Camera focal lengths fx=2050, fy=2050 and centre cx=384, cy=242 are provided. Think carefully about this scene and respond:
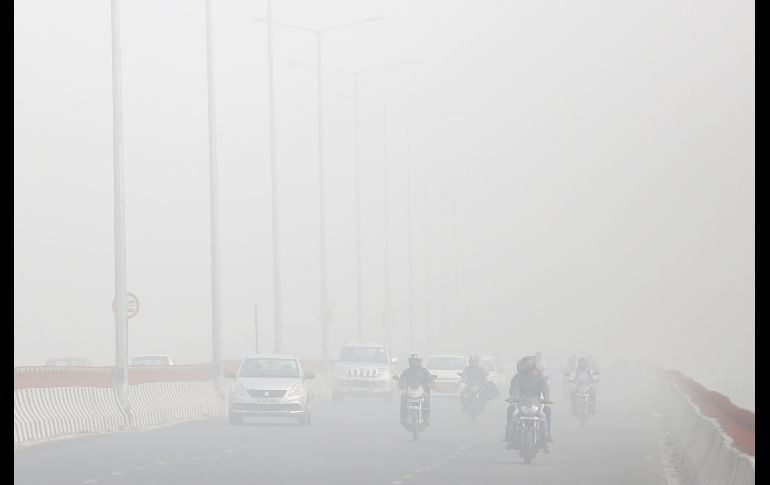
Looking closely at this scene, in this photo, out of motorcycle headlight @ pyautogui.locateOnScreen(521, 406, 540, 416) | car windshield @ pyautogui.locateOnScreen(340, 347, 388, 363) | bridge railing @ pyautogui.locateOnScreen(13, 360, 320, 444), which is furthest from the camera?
car windshield @ pyautogui.locateOnScreen(340, 347, 388, 363)

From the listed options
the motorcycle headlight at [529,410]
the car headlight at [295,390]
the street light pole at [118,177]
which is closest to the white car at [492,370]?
the car headlight at [295,390]

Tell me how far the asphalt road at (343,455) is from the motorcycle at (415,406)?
38 centimetres

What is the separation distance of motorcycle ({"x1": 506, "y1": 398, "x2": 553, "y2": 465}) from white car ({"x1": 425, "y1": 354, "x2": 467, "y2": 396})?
3372 cm

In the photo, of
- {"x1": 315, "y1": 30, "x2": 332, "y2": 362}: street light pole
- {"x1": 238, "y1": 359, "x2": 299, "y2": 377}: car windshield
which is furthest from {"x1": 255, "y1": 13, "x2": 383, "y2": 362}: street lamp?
{"x1": 238, "y1": 359, "x2": 299, "y2": 377}: car windshield

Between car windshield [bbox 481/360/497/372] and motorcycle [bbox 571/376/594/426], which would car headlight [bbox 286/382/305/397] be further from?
car windshield [bbox 481/360/497/372]

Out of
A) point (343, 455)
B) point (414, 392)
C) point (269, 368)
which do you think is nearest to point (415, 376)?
point (414, 392)

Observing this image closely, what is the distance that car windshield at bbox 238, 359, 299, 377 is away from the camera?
43188mm

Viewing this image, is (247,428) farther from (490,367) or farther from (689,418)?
(490,367)

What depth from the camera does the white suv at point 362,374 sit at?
5819 cm

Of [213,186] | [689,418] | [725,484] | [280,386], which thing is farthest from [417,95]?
[725,484]

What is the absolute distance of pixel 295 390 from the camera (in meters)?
42.3

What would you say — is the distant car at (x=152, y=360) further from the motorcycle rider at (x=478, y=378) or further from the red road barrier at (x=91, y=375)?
the motorcycle rider at (x=478, y=378)

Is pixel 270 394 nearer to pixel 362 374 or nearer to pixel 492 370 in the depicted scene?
pixel 362 374

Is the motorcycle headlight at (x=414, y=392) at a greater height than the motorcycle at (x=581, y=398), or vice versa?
the motorcycle headlight at (x=414, y=392)
